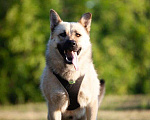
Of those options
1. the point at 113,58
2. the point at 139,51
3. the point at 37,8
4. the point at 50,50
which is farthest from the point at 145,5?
the point at 50,50

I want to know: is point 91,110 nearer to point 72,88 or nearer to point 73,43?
point 72,88

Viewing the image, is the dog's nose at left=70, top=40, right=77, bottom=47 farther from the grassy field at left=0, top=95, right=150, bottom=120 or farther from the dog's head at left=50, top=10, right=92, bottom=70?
the grassy field at left=0, top=95, right=150, bottom=120

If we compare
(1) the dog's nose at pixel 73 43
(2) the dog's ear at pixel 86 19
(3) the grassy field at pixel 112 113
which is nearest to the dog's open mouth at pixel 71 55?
(1) the dog's nose at pixel 73 43

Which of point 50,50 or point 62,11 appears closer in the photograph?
point 50,50

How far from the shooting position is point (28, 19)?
11.9m

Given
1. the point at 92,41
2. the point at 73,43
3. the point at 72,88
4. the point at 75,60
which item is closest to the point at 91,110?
the point at 72,88

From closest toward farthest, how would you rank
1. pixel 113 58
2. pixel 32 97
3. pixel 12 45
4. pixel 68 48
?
pixel 68 48 → pixel 12 45 → pixel 32 97 → pixel 113 58

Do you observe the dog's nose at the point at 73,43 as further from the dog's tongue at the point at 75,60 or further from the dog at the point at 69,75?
the dog's tongue at the point at 75,60

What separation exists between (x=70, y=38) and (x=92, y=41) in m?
8.60

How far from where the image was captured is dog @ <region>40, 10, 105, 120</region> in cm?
417

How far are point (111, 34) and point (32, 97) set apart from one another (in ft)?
14.6

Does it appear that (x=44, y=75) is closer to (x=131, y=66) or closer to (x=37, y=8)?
(x=37, y=8)

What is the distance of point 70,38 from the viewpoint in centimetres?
428

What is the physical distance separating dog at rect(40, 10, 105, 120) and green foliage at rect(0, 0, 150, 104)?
7.56 meters
